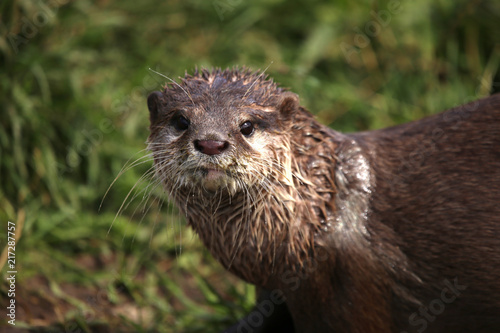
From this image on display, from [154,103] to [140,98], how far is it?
161 centimetres

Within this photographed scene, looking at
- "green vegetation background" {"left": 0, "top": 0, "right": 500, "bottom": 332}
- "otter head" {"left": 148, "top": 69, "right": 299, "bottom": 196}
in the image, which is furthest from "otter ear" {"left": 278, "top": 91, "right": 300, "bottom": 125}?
"green vegetation background" {"left": 0, "top": 0, "right": 500, "bottom": 332}

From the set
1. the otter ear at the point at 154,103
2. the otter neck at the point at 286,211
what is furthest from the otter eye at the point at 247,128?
the otter ear at the point at 154,103

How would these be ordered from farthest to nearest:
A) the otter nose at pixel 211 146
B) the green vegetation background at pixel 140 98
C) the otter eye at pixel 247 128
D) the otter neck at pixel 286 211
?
the green vegetation background at pixel 140 98 → the otter neck at pixel 286 211 → the otter eye at pixel 247 128 → the otter nose at pixel 211 146

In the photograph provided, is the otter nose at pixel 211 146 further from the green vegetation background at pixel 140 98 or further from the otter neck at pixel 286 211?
the green vegetation background at pixel 140 98

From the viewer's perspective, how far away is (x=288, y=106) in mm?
2346

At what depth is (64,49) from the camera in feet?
12.5

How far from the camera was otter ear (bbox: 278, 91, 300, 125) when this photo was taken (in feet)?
7.66

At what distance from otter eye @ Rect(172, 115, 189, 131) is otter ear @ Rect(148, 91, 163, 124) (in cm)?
13

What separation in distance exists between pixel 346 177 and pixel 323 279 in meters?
0.37

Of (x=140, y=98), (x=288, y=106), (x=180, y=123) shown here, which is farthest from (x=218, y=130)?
(x=140, y=98)

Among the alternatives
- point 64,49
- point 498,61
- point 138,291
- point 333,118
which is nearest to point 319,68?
point 333,118

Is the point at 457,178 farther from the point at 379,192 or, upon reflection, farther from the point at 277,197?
the point at 277,197

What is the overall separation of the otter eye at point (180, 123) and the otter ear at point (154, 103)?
126 millimetres

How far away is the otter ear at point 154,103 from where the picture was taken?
A: 2.37 meters
